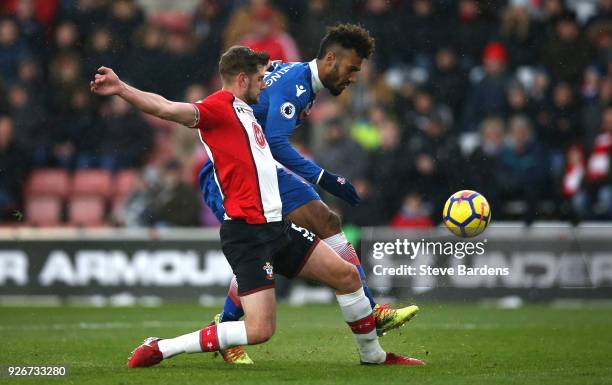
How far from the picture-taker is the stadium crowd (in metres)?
14.8

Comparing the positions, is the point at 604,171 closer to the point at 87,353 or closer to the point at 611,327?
the point at 611,327

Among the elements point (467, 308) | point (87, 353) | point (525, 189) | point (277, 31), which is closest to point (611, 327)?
point (467, 308)

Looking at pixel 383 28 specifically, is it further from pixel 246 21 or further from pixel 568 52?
pixel 568 52

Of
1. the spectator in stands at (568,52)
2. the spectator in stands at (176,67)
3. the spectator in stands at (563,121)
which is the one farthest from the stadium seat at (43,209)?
the spectator in stands at (568,52)

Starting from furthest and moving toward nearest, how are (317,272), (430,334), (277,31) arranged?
(277,31) → (430,334) → (317,272)

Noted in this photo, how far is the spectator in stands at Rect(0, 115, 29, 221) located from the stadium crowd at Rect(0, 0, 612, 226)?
0.02 m

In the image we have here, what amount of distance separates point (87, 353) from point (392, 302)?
520 centimetres

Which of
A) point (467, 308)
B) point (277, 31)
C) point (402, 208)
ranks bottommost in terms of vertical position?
point (467, 308)

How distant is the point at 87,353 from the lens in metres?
9.04

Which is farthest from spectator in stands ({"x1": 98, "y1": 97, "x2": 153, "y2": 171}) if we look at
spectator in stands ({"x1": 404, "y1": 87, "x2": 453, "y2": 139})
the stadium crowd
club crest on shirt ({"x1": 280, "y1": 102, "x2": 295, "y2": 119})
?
club crest on shirt ({"x1": 280, "y1": 102, "x2": 295, "y2": 119})

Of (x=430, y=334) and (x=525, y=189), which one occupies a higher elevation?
(x=525, y=189)

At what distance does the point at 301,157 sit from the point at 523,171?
695 centimetres

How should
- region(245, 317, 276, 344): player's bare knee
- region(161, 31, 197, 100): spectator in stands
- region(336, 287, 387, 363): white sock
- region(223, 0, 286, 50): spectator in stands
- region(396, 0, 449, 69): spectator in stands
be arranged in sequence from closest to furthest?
region(245, 317, 276, 344): player's bare knee
region(336, 287, 387, 363): white sock
region(223, 0, 286, 50): spectator in stands
region(396, 0, 449, 69): spectator in stands
region(161, 31, 197, 100): spectator in stands

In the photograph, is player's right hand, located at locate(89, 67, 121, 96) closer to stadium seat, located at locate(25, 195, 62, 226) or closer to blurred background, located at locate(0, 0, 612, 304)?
blurred background, located at locate(0, 0, 612, 304)
